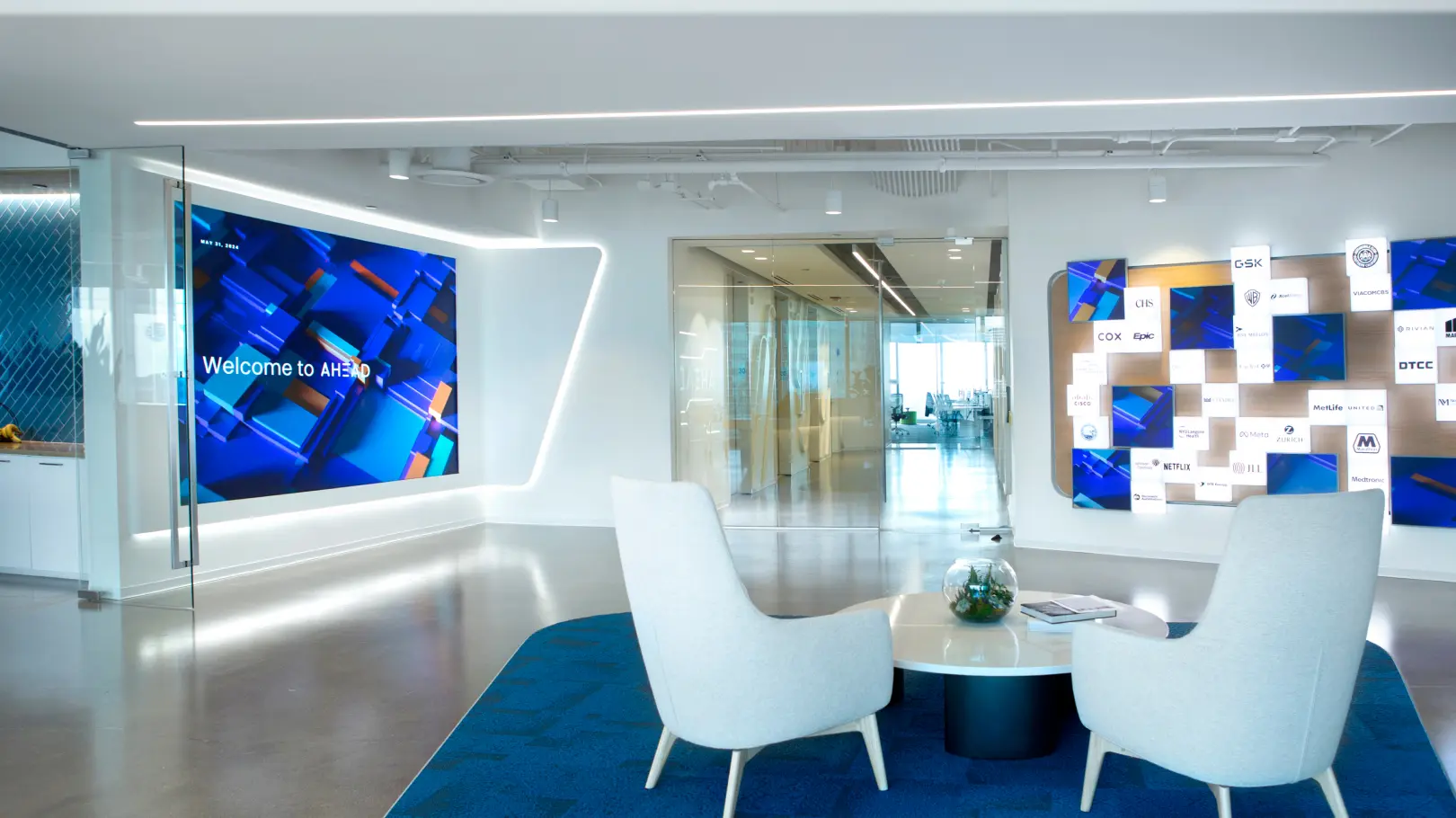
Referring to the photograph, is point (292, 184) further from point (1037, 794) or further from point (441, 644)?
point (1037, 794)

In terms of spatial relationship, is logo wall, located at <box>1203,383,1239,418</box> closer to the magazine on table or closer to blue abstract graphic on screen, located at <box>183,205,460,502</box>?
the magazine on table

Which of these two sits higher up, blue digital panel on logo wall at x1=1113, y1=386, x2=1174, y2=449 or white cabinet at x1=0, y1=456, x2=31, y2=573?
blue digital panel on logo wall at x1=1113, y1=386, x2=1174, y2=449

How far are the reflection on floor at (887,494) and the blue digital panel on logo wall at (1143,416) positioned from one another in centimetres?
201

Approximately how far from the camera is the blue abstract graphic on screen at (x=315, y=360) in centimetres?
801

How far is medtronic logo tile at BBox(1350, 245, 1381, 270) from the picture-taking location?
7719 mm

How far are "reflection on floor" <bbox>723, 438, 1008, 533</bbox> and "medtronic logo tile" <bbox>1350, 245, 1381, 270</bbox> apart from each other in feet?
13.1

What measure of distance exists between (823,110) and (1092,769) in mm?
3558

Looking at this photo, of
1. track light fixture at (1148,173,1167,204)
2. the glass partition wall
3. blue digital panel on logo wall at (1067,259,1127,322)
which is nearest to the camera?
track light fixture at (1148,173,1167,204)

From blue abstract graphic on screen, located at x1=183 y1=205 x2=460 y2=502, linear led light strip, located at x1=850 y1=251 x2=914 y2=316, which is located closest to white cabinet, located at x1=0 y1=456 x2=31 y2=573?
blue abstract graphic on screen, located at x1=183 y1=205 x2=460 y2=502

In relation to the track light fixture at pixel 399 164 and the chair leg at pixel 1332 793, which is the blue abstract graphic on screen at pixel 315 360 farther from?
the chair leg at pixel 1332 793

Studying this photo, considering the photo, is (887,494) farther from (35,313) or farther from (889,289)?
(35,313)

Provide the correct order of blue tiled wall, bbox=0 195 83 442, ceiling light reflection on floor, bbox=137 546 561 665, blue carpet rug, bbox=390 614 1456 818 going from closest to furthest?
blue carpet rug, bbox=390 614 1456 818, ceiling light reflection on floor, bbox=137 546 561 665, blue tiled wall, bbox=0 195 83 442

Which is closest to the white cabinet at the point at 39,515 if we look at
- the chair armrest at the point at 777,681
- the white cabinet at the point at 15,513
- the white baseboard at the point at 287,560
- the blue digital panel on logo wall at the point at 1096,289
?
the white cabinet at the point at 15,513

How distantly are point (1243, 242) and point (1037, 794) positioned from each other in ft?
20.3
